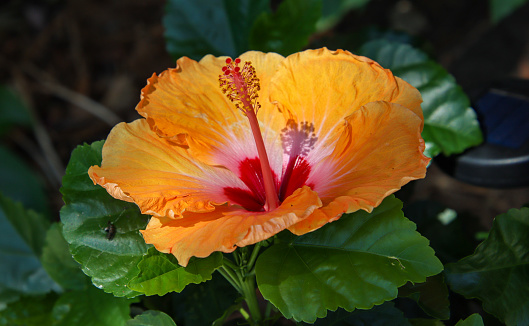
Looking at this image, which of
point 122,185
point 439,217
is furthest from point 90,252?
point 439,217

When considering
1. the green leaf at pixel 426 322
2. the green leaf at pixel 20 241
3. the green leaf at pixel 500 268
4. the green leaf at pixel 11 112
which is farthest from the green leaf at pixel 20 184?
the green leaf at pixel 500 268

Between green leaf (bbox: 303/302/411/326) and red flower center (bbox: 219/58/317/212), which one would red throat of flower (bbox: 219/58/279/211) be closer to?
red flower center (bbox: 219/58/317/212)

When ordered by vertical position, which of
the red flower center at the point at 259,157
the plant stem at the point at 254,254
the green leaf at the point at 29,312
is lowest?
the green leaf at the point at 29,312

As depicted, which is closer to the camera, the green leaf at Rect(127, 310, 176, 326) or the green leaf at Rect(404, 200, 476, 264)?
the green leaf at Rect(127, 310, 176, 326)

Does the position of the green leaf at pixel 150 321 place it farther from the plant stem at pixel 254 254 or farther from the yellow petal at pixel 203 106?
the yellow petal at pixel 203 106

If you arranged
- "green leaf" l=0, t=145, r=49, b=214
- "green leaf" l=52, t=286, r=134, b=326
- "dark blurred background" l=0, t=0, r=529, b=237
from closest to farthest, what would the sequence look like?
"green leaf" l=52, t=286, r=134, b=326 < "green leaf" l=0, t=145, r=49, b=214 < "dark blurred background" l=0, t=0, r=529, b=237

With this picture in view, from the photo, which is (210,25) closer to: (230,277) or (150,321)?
(230,277)

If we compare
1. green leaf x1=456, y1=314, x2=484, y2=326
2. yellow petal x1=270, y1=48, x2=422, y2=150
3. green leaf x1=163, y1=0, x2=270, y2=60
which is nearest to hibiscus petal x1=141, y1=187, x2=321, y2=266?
yellow petal x1=270, y1=48, x2=422, y2=150

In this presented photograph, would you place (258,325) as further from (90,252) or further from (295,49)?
(295,49)
